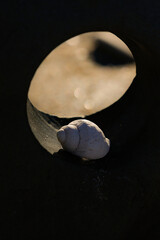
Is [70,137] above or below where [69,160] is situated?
above

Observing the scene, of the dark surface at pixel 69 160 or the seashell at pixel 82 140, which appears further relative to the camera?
the seashell at pixel 82 140

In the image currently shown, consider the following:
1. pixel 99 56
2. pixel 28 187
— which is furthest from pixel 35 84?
pixel 28 187

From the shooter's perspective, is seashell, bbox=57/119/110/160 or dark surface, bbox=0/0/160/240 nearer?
dark surface, bbox=0/0/160/240

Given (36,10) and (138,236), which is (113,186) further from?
(36,10)

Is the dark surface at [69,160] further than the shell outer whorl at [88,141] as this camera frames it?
No
